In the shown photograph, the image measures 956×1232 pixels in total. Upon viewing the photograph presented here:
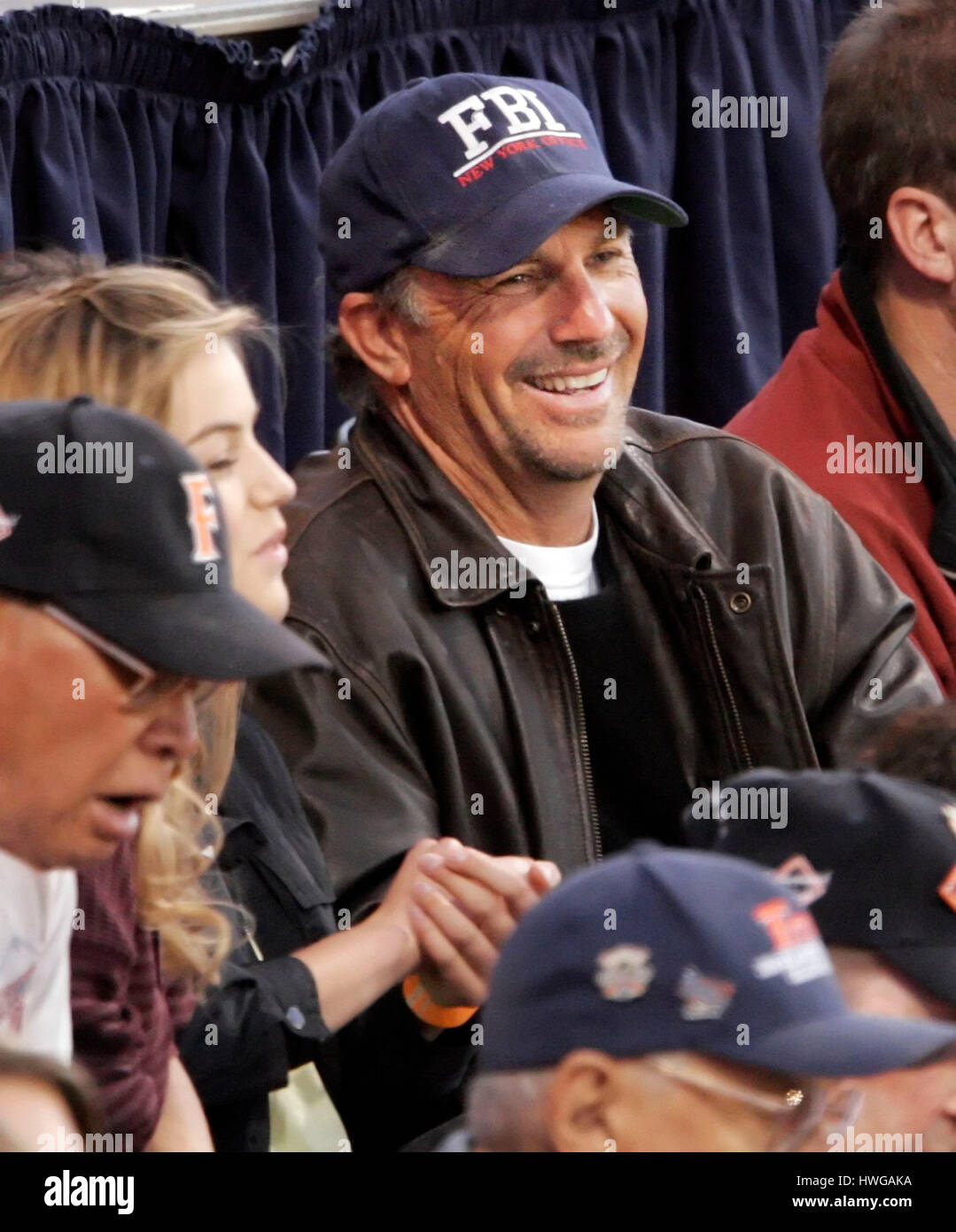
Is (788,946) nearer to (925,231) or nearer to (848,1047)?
(848,1047)

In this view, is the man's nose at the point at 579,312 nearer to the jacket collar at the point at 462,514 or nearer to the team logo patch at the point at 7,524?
the jacket collar at the point at 462,514

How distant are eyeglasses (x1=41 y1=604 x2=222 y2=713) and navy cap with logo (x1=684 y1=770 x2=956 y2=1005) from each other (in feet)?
1.26

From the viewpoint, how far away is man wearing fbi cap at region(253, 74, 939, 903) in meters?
1.95

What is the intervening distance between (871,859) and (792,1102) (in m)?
0.26

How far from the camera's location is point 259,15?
288cm

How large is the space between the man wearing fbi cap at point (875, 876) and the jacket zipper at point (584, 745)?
551 mm

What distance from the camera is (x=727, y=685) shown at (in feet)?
6.68

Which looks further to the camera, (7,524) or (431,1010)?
(431,1010)

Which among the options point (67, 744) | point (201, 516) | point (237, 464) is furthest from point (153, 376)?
point (67, 744)

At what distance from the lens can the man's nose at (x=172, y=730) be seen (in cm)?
130

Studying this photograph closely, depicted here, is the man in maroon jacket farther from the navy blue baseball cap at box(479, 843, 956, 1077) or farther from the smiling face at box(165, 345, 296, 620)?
the navy blue baseball cap at box(479, 843, 956, 1077)

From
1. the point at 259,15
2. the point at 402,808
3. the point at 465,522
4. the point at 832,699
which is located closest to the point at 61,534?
the point at 402,808

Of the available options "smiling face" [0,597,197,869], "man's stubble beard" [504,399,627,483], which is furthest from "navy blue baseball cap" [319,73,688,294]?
"smiling face" [0,597,197,869]

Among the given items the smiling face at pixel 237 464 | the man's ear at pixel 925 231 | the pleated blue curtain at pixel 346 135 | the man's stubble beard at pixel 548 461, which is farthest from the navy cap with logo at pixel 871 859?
the pleated blue curtain at pixel 346 135
